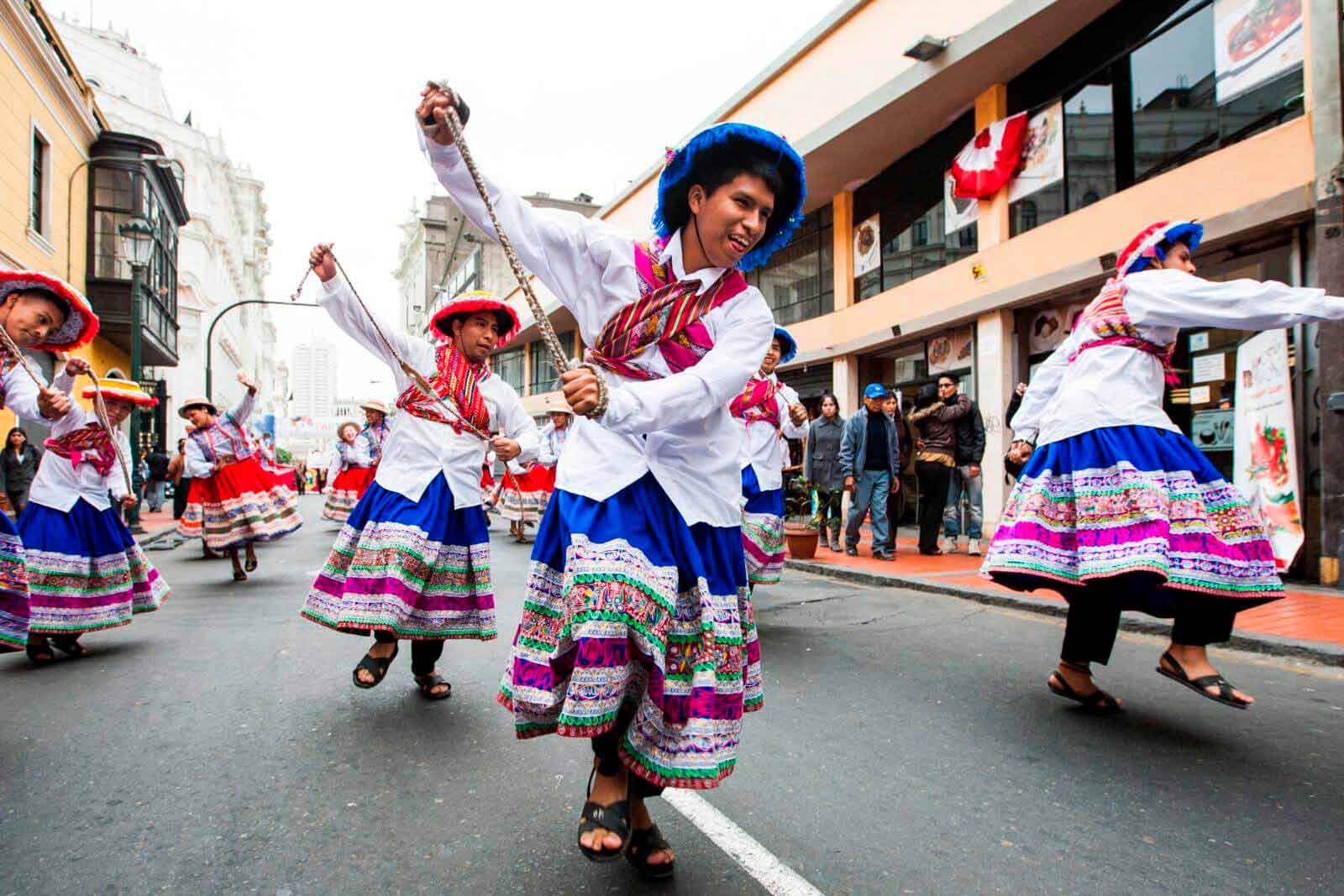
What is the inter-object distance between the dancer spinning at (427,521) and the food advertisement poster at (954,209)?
940 cm

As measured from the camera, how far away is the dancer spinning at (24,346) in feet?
11.5

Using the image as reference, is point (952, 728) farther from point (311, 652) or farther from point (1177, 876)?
point (311, 652)

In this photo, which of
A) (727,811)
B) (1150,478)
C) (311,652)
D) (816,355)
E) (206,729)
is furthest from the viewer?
(816,355)

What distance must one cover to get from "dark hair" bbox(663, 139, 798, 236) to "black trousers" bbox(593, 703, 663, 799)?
1373 mm

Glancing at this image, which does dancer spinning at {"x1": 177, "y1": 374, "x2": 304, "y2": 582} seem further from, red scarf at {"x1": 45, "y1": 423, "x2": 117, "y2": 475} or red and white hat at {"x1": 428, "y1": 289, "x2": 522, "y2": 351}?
red and white hat at {"x1": 428, "y1": 289, "x2": 522, "y2": 351}

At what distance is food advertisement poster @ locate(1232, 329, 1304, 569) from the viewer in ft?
22.5

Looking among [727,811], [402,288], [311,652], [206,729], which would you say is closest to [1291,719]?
[727,811]

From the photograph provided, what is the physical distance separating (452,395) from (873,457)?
6.52 meters

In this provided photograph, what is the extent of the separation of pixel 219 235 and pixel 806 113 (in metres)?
46.0

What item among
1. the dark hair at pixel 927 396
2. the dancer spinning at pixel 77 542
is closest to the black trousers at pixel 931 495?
the dark hair at pixel 927 396

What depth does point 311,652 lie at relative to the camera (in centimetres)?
491

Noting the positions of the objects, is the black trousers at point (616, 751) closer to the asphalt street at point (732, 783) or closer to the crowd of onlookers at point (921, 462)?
the asphalt street at point (732, 783)

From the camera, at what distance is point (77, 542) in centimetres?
504

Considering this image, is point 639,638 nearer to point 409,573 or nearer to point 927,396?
point 409,573
